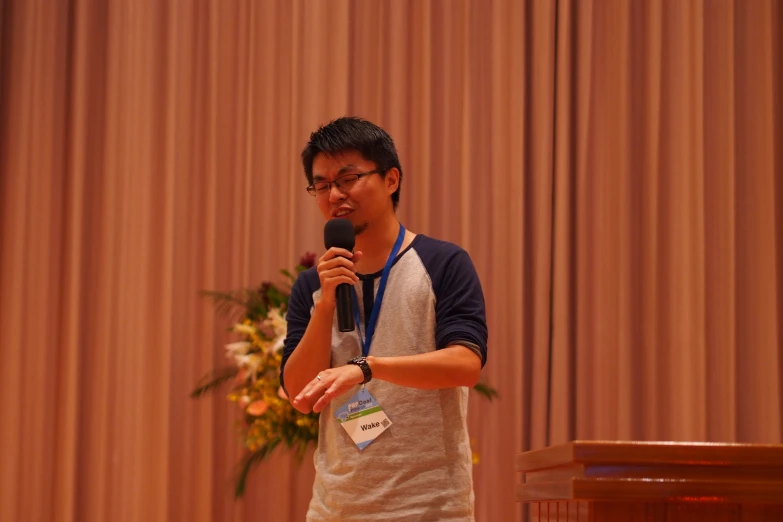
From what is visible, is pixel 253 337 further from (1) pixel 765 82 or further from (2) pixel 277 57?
(1) pixel 765 82

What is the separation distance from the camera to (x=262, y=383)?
3.29 m

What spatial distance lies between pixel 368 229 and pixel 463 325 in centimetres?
33

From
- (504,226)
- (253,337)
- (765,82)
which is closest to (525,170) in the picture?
(504,226)

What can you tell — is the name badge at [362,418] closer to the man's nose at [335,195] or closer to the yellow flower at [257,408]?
the man's nose at [335,195]

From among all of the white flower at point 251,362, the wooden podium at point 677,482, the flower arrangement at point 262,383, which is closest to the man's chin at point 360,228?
the wooden podium at point 677,482

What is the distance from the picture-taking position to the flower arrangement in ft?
10.6

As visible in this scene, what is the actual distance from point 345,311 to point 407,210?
2.37 m

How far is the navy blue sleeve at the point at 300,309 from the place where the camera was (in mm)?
2023

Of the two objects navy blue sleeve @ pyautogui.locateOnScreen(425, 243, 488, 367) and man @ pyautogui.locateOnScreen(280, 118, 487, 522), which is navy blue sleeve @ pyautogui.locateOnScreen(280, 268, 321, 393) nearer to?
man @ pyautogui.locateOnScreen(280, 118, 487, 522)

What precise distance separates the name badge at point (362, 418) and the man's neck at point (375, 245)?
294mm

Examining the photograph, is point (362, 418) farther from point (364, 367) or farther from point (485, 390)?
point (485, 390)

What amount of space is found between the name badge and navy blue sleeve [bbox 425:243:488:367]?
7.5 inches

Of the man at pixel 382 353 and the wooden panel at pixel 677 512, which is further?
the man at pixel 382 353

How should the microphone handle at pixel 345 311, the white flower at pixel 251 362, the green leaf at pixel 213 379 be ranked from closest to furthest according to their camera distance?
1. the microphone handle at pixel 345 311
2. the white flower at pixel 251 362
3. the green leaf at pixel 213 379
